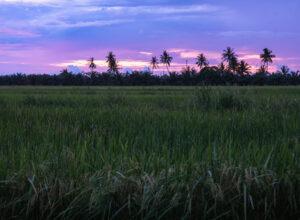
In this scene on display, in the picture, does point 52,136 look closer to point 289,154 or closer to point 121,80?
point 289,154

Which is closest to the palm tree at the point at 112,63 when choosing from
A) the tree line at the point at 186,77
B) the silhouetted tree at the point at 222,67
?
the tree line at the point at 186,77

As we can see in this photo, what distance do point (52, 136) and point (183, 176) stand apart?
1.50 metres

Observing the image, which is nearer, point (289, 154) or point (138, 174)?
point (138, 174)

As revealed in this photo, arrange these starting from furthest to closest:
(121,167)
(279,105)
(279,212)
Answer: (279,105) → (121,167) → (279,212)

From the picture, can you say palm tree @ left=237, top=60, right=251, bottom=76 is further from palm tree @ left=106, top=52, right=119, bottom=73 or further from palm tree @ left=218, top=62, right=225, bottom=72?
palm tree @ left=106, top=52, right=119, bottom=73

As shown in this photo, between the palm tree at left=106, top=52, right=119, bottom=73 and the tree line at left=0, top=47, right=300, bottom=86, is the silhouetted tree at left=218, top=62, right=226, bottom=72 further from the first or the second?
the palm tree at left=106, top=52, right=119, bottom=73

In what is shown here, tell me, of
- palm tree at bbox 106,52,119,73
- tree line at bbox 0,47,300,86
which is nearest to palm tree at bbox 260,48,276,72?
tree line at bbox 0,47,300,86

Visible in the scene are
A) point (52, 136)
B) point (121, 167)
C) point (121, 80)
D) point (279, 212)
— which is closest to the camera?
point (279, 212)

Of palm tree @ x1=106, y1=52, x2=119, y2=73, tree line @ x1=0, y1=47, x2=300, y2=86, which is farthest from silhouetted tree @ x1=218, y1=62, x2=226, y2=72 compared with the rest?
palm tree @ x1=106, y1=52, x2=119, y2=73

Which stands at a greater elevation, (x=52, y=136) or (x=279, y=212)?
(x=52, y=136)

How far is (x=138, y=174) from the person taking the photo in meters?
1.53

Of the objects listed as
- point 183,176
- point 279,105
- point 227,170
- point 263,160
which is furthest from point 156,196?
point 279,105

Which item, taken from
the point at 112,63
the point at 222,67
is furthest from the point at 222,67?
the point at 112,63

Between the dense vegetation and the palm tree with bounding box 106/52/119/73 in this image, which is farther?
the palm tree with bounding box 106/52/119/73
